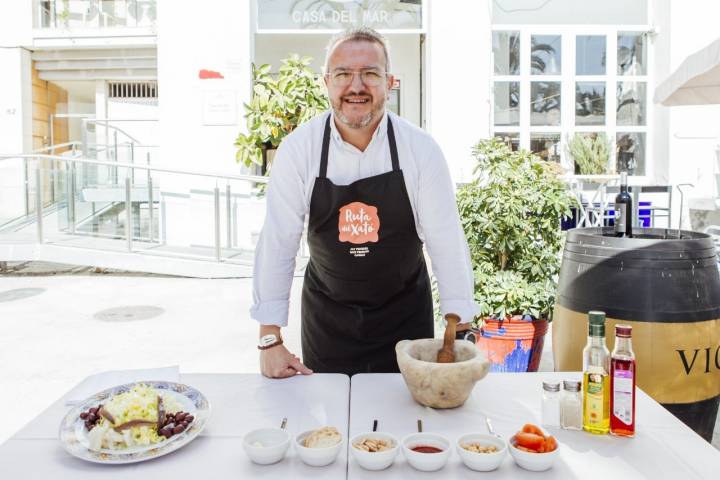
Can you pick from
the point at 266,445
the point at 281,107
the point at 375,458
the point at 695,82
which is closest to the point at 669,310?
the point at 375,458

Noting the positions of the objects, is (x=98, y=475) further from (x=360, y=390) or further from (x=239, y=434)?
(x=360, y=390)

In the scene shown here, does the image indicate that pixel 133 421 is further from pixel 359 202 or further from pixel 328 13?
pixel 328 13

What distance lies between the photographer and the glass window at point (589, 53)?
9.62 meters

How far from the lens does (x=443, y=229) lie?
207 cm

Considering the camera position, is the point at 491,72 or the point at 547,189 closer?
the point at 547,189

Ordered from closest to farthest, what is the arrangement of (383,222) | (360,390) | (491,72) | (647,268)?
1. (360,390)
2. (383,222)
3. (647,268)
4. (491,72)

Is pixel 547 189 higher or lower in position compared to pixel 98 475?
higher

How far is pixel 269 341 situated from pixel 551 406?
0.83 meters

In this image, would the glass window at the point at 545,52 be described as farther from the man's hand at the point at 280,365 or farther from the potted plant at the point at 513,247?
the man's hand at the point at 280,365

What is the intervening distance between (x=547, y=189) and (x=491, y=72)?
6192 mm

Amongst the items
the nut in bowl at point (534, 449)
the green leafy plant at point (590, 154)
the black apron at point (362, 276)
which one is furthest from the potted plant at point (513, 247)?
the green leafy plant at point (590, 154)

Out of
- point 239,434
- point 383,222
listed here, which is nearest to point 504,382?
point 383,222

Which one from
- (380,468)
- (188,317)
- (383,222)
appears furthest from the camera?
(188,317)

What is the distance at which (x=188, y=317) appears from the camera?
597 cm
